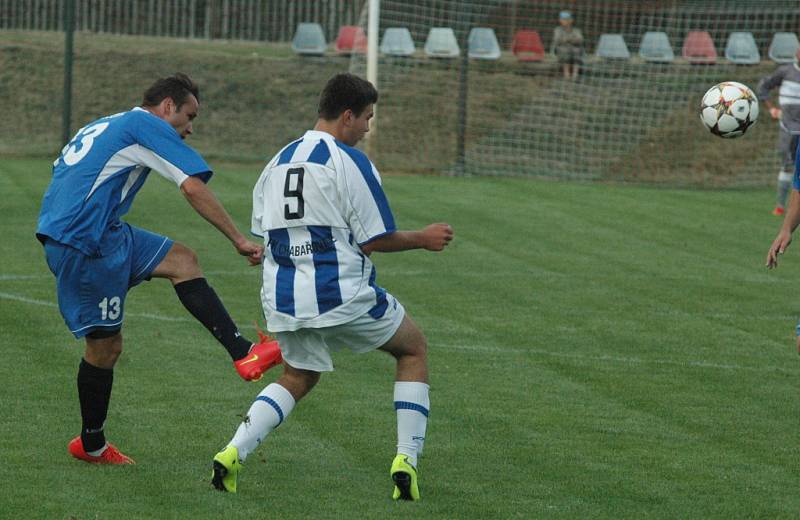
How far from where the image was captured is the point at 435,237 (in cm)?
600

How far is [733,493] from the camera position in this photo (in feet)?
21.1

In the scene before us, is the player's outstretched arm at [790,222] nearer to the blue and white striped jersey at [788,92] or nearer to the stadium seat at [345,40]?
the blue and white striped jersey at [788,92]

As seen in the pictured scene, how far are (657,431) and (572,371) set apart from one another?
1541mm

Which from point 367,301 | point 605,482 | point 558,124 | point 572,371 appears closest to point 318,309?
point 367,301

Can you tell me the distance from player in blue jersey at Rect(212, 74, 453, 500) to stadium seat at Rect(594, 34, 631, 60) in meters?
20.7

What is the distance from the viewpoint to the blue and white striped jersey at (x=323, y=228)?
5.98 metres

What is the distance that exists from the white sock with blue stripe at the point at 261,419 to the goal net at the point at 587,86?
1838 cm

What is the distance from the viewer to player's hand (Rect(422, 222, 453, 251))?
19.7 ft

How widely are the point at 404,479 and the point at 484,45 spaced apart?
71.7 feet

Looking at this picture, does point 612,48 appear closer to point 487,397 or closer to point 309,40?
point 309,40

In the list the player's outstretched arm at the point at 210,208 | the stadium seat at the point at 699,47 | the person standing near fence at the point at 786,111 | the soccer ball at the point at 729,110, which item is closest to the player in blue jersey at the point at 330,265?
the player's outstretched arm at the point at 210,208

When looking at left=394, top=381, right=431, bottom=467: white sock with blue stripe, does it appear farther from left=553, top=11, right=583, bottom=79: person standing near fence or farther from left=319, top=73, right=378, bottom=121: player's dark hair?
left=553, top=11, right=583, bottom=79: person standing near fence

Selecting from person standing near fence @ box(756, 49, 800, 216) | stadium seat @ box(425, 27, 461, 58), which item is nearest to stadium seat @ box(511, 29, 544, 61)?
stadium seat @ box(425, 27, 461, 58)

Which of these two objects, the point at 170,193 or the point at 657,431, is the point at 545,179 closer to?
the point at 170,193
